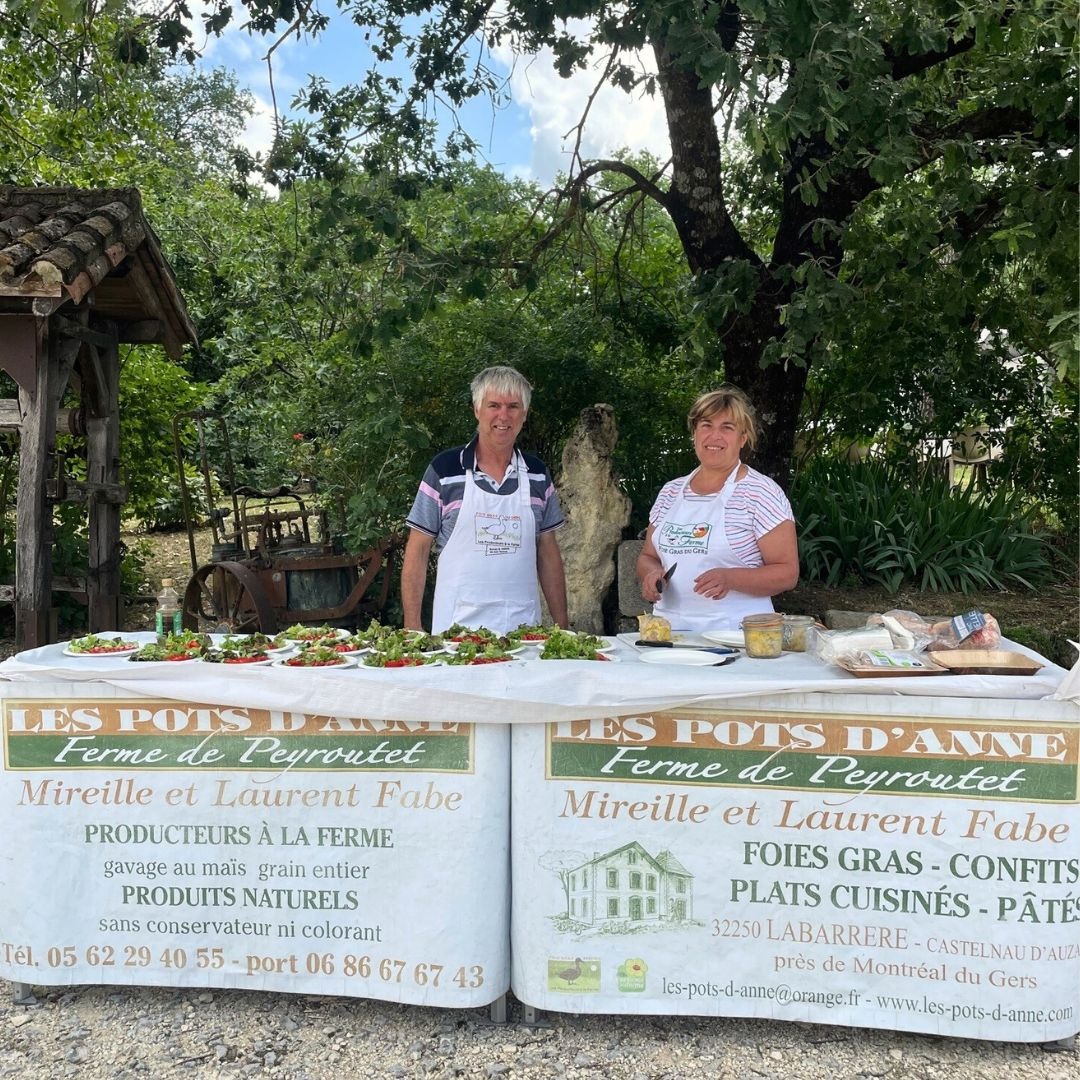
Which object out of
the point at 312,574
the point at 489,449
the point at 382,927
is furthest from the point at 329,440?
the point at 382,927

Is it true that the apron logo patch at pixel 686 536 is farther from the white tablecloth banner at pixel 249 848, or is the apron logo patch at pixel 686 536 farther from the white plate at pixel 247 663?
the white plate at pixel 247 663

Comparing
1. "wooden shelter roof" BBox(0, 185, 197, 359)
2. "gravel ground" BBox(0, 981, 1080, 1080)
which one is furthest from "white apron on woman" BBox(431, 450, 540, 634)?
"wooden shelter roof" BBox(0, 185, 197, 359)

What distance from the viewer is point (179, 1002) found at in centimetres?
301

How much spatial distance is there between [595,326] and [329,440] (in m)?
2.31

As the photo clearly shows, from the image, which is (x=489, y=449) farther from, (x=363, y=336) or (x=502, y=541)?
(x=363, y=336)

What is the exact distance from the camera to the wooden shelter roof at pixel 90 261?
513cm

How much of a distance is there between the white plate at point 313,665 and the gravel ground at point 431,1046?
3.41 ft

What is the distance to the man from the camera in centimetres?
376

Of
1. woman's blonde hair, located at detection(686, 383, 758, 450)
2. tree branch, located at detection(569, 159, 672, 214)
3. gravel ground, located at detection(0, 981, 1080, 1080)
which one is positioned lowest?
gravel ground, located at detection(0, 981, 1080, 1080)

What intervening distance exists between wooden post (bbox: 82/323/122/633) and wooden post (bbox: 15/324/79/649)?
75cm

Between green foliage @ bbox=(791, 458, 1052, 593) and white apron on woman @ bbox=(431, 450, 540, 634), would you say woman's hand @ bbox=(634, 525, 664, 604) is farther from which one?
green foliage @ bbox=(791, 458, 1052, 593)

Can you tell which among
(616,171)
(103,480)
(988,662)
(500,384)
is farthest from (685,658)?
(103,480)

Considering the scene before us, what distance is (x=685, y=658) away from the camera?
115 inches

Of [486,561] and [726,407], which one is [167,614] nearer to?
[486,561]
